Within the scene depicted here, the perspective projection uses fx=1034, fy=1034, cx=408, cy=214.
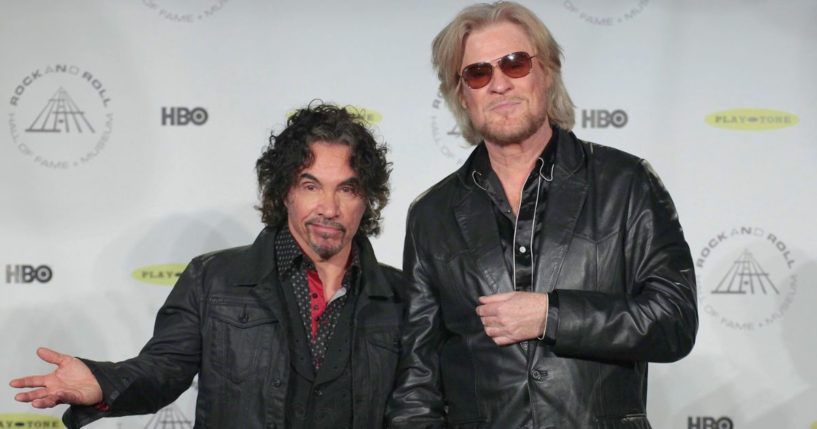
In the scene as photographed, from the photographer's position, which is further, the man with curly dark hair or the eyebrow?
the eyebrow

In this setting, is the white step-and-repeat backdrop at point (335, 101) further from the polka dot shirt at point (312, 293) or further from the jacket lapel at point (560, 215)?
the jacket lapel at point (560, 215)

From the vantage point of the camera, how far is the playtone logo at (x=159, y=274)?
4227mm

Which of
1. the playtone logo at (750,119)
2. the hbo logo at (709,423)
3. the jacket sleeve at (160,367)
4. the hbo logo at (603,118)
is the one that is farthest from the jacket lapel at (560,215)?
the hbo logo at (709,423)

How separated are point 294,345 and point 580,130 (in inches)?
68.1

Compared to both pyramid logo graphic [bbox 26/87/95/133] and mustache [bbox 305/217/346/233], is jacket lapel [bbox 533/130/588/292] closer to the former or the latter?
mustache [bbox 305/217/346/233]

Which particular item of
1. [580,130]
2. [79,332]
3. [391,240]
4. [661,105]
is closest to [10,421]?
[79,332]

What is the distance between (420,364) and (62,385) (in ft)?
3.16

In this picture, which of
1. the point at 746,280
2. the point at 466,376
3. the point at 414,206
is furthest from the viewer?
the point at 746,280

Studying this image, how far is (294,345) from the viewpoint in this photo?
303cm

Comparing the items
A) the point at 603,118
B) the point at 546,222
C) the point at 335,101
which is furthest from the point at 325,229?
the point at 603,118

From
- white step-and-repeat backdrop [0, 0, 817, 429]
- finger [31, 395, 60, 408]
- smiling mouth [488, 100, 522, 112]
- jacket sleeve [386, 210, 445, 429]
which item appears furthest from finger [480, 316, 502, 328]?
white step-and-repeat backdrop [0, 0, 817, 429]

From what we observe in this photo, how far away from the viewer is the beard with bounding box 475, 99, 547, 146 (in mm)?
2611

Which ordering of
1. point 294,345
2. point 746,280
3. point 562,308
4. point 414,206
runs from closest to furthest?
1. point 562,308
2. point 414,206
3. point 294,345
4. point 746,280

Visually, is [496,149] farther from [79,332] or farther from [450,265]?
[79,332]
